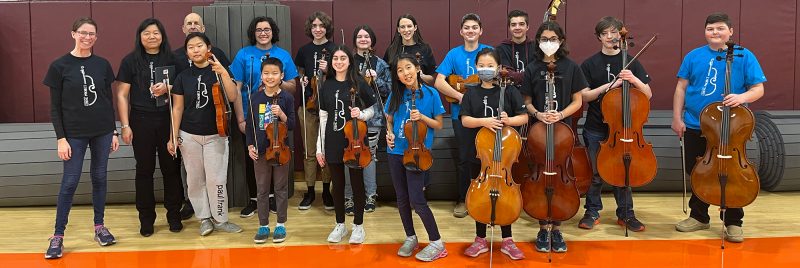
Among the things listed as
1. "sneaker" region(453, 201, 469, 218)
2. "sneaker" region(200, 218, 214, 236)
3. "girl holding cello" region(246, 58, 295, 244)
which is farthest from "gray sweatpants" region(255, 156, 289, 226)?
"sneaker" region(453, 201, 469, 218)

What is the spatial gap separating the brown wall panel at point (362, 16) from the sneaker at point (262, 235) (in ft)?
8.11

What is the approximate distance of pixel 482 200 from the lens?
3.65m

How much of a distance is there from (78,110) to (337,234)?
1.72 metres

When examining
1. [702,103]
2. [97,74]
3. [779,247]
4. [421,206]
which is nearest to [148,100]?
[97,74]

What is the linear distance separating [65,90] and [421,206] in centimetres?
219

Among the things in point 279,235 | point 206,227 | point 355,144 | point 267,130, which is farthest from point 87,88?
point 355,144

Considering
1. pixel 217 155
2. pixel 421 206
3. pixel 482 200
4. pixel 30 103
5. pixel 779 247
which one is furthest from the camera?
pixel 30 103

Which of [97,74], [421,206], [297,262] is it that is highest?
[97,74]

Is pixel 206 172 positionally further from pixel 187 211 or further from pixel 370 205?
pixel 370 205

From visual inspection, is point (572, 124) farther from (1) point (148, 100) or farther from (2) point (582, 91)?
(1) point (148, 100)

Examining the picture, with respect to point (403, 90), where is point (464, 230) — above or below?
below

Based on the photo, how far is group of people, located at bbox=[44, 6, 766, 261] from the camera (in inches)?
158

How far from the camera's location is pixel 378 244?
4438 mm

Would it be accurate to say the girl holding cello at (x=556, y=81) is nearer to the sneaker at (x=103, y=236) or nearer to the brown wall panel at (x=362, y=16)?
the brown wall panel at (x=362, y=16)
